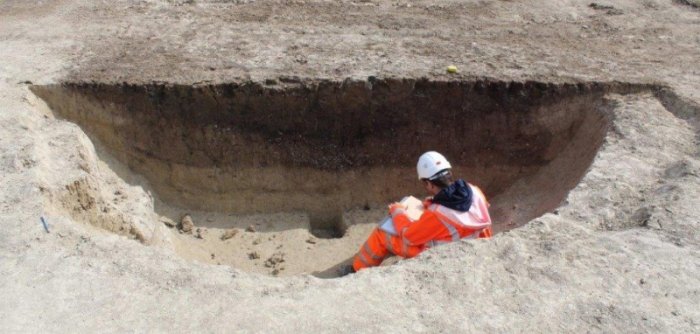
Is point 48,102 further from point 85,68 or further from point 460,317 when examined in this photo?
point 460,317

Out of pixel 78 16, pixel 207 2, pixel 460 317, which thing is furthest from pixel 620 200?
pixel 78 16

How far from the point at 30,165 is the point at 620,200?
177 inches

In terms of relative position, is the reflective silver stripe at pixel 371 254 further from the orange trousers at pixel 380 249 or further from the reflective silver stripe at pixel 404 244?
the reflective silver stripe at pixel 404 244

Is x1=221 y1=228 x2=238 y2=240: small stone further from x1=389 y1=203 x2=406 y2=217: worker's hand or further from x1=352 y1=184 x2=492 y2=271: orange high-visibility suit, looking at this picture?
x1=389 y1=203 x2=406 y2=217: worker's hand

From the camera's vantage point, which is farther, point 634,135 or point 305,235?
point 305,235

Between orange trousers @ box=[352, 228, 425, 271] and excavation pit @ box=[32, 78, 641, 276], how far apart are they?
80 cm

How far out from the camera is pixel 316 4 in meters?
7.76

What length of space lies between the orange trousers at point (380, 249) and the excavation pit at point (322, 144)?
80cm

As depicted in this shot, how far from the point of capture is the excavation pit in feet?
19.4

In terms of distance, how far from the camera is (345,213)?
6383 mm

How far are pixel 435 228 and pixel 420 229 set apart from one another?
0.42 ft

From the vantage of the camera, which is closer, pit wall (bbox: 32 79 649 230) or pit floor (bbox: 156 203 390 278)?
pit floor (bbox: 156 203 390 278)

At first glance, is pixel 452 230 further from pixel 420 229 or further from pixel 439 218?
pixel 420 229

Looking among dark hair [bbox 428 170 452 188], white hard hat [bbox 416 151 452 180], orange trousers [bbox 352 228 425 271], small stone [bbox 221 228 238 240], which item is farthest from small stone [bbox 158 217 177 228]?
dark hair [bbox 428 170 452 188]
